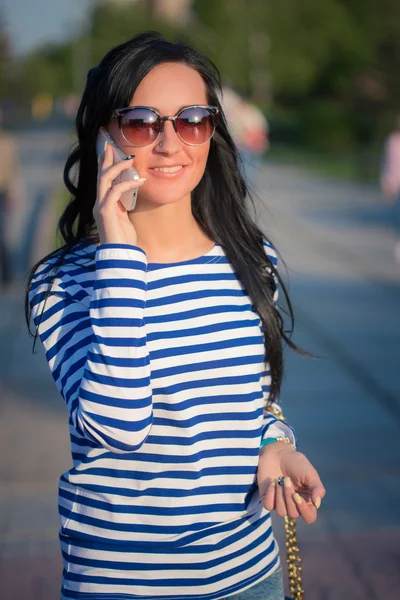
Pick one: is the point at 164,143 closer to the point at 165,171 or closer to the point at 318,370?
the point at 165,171

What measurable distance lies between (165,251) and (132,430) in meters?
0.47

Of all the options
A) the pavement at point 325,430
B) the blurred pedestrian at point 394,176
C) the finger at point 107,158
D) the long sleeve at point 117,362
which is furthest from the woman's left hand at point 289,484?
the blurred pedestrian at point 394,176

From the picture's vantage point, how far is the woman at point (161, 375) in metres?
1.88

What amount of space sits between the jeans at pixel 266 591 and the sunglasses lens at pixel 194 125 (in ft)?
3.16

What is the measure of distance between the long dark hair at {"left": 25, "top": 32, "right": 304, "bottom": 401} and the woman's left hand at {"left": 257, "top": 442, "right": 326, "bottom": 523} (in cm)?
24

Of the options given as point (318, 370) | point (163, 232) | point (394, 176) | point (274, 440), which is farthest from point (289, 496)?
point (394, 176)

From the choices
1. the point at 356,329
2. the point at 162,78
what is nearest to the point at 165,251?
the point at 162,78

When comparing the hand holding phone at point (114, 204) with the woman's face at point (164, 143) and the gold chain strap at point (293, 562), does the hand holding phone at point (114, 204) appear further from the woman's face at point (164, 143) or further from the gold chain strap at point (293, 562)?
the gold chain strap at point (293, 562)

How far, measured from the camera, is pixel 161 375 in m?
1.97

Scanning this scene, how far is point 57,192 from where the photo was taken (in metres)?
21.5

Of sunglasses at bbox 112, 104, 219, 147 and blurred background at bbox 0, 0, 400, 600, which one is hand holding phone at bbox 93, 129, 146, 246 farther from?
blurred background at bbox 0, 0, 400, 600

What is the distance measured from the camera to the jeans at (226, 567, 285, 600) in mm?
2041

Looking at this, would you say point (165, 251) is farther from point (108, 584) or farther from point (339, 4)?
point (339, 4)

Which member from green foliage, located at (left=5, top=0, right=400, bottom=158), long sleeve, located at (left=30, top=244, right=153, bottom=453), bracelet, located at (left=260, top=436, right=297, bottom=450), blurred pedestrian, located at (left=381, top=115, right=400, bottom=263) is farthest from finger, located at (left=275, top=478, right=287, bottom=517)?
green foliage, located at (left=5, top=0, right=400, bottom=158)
